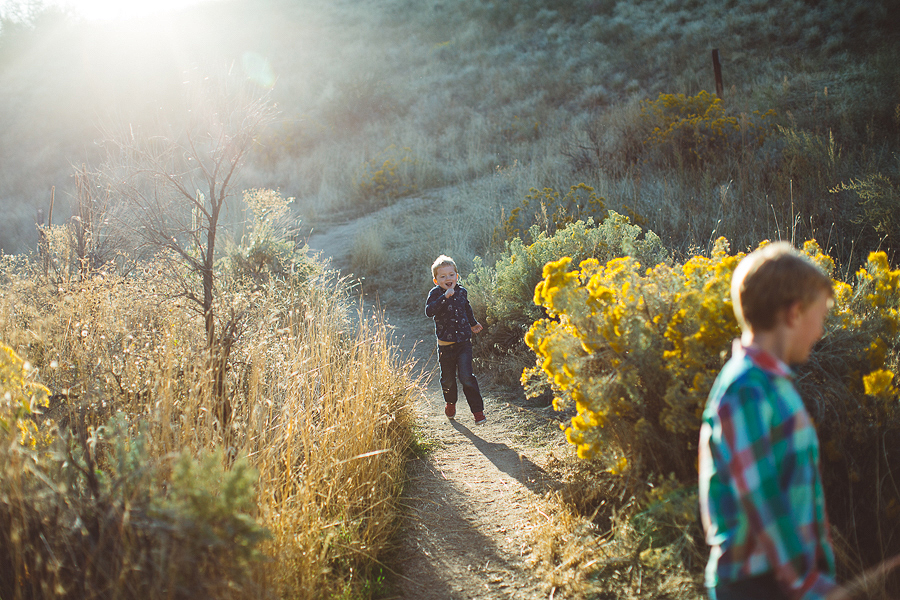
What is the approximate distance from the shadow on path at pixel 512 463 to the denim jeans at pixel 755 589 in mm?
1637

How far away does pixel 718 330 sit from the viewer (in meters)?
2.01

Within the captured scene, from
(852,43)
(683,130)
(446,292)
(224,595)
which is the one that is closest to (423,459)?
(446,292)

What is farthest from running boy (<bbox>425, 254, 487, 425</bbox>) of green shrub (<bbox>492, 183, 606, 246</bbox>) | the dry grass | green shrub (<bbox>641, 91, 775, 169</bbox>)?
green shrub (<bbox>641, 91, 775, 169</bbox>)

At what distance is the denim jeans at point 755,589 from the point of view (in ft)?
3.77

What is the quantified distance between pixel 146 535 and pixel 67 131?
26.3 meters

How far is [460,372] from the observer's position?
4.25 meters

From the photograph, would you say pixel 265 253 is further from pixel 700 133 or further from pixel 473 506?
pixel 700 133

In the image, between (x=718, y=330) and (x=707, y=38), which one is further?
(x=707, y=38)

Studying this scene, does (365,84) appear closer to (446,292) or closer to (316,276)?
(316,276)

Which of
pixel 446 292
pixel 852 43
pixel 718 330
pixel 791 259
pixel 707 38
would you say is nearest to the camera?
pixel 791 259

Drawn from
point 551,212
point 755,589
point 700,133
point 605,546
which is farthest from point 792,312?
point 700,133

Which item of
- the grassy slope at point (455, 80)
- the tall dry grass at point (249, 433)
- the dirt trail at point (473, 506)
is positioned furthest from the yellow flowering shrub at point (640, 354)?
the grassy slope at point (455, 80)

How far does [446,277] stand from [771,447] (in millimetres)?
3163

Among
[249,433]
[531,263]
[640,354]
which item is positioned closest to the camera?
[640,354]
